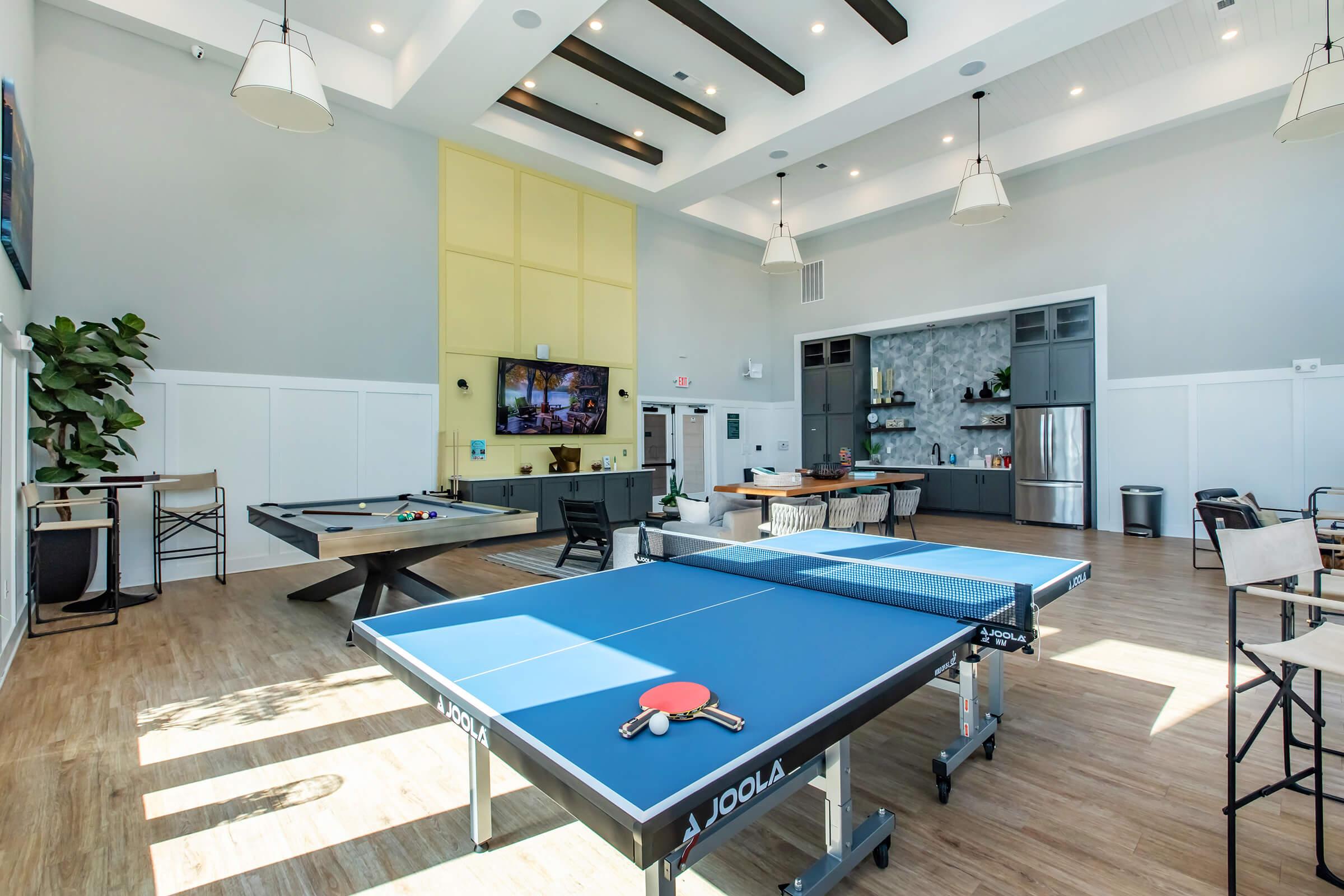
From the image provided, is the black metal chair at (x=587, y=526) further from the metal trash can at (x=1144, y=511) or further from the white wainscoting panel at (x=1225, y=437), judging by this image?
the white wainscoting panel at (x=1225, y=437)

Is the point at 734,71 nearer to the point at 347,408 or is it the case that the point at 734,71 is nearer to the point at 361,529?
the point at 347,408

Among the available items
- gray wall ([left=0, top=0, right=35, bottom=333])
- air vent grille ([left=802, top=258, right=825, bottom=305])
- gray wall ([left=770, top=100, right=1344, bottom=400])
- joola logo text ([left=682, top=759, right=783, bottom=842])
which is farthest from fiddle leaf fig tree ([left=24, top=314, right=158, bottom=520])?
gray wall ([left=770, top=100, right=1344, bottom=400])

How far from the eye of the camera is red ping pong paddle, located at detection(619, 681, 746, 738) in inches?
44.9

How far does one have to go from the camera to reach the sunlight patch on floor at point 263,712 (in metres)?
2.63

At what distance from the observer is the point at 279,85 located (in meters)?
3.84

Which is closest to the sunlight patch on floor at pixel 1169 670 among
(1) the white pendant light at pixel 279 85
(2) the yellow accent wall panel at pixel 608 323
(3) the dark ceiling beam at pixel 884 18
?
(3) the dark ceiling beam at pixel 884 18

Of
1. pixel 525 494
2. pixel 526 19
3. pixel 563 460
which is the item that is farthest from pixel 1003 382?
pixel 526 19

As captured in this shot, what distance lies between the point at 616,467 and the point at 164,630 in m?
5.98

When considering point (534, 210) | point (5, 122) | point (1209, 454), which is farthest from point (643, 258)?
point (1209, 454)

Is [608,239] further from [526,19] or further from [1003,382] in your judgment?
[1003,382]

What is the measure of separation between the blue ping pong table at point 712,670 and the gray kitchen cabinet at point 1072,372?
7004 mm

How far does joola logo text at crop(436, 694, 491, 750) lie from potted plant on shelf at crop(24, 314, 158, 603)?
485 cm

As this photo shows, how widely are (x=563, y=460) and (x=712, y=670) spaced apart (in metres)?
7.36

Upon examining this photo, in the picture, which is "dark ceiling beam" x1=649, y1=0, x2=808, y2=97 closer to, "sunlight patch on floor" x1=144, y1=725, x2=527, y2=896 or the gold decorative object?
the gold decorative object
